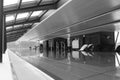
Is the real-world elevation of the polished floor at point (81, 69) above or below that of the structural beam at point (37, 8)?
below

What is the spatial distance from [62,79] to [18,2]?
44.3 feet

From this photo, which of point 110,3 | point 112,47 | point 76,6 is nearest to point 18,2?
point 76,6

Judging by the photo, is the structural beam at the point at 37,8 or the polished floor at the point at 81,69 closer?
the polished floor at the point at 81,69

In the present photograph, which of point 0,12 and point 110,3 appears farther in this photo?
point 110,3

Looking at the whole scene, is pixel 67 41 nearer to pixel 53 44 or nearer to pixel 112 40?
pixel 53 44

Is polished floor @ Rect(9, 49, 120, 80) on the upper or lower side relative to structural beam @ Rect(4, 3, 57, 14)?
lower

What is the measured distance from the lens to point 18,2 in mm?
15375

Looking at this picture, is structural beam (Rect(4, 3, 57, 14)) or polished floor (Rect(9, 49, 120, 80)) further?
structural beam (Rect(4, 3, 57, 14))

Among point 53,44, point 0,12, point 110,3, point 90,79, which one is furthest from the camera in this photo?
point 53,44

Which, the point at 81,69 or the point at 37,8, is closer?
the point at 81,69

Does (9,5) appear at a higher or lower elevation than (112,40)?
higher

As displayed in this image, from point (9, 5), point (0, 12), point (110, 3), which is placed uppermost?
point (9, 5)

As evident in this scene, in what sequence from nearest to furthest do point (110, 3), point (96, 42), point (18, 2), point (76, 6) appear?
point (110, 3)
point (76, 6)
point (18, 2)
point (96, 42)

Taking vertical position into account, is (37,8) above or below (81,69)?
above
